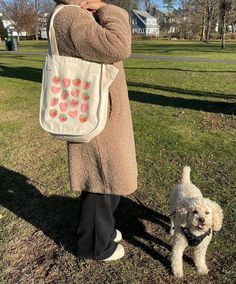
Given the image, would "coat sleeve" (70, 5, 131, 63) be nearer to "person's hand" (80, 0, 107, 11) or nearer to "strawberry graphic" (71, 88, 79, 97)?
"person's hand" (80, 0, 107, 11)

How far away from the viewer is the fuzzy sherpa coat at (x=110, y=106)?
2.25m

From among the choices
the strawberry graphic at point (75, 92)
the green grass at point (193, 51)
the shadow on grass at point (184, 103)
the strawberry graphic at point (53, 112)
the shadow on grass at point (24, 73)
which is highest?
the strawberry graphic at point (75, 92)

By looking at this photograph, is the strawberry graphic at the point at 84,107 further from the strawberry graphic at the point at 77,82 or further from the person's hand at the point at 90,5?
the person's hand at the point at 90,5

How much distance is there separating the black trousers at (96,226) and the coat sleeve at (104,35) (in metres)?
1.03

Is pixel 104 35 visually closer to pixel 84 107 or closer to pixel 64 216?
pixel 84 107

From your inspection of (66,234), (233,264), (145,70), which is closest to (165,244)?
(233,264)

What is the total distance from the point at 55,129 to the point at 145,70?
42.2ft

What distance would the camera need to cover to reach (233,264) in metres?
3.12

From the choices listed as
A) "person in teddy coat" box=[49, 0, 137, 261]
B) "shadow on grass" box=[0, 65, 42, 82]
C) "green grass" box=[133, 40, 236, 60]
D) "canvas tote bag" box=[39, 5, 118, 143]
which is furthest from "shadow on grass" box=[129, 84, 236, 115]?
"green grass" box=[133, 40, 236, 60]

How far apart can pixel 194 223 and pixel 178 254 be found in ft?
1.32

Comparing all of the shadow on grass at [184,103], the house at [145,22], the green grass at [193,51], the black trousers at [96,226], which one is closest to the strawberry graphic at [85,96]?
the black trousers at [96,226]

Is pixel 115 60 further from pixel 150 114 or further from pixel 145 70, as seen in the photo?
pixel 145 70

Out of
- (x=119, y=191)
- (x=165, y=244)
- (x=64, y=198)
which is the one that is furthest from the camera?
(x=64, y=198)

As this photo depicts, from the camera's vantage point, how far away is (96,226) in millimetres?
2900
